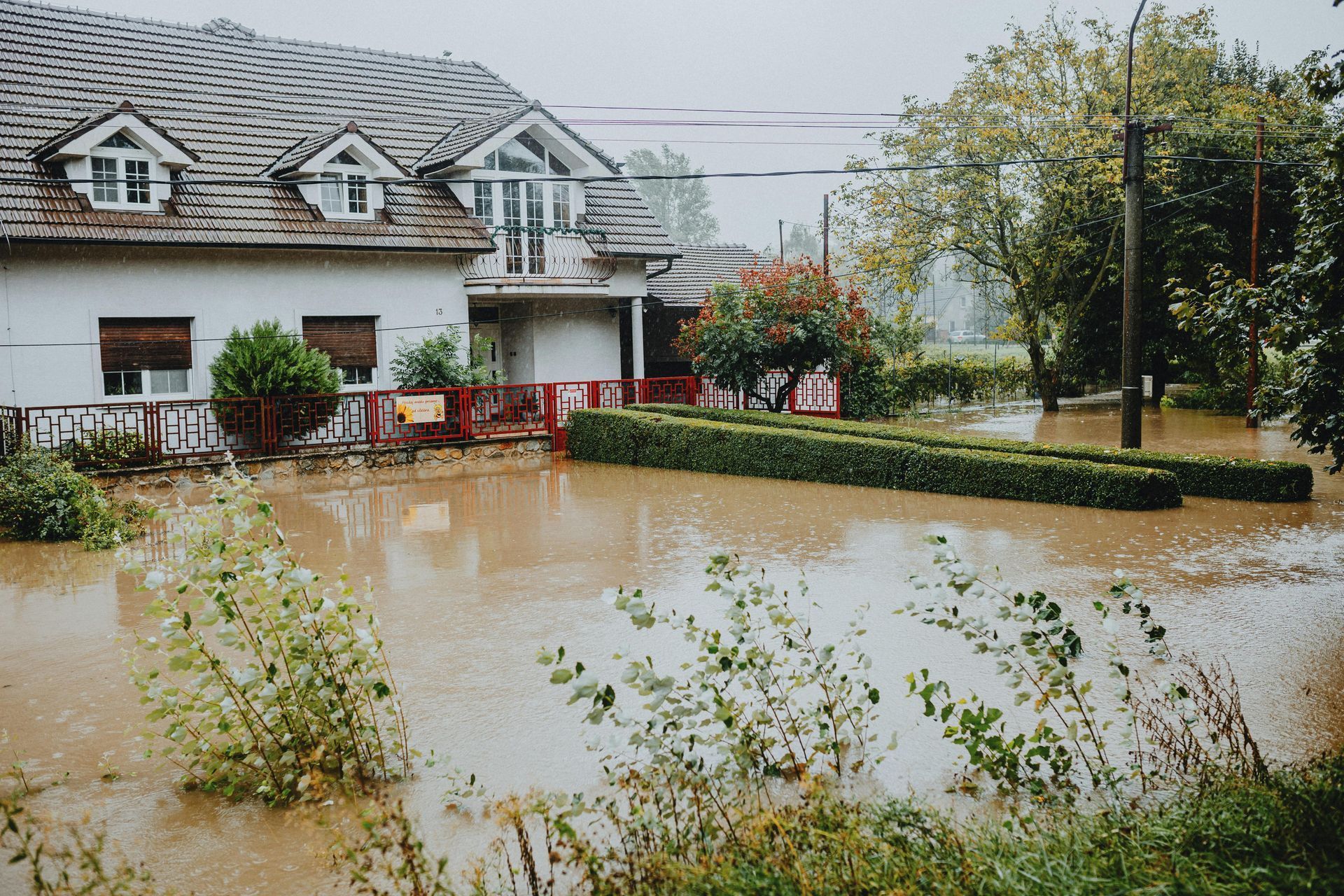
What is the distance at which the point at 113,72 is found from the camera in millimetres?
21938

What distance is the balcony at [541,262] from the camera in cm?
2336

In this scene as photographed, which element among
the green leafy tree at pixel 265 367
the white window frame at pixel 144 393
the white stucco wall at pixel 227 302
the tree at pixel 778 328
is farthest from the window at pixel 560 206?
the white window frame at pixel 144 393

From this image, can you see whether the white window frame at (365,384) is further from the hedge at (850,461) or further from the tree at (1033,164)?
the tree at (1033,164)

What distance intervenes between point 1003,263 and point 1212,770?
2701cm

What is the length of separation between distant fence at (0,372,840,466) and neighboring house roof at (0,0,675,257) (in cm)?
314

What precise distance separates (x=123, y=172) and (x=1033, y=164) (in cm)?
2290

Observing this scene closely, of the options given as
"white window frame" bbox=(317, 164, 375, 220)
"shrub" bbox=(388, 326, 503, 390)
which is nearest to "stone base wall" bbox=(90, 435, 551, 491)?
"shrub" bbox=(388, 326, 503, 390)

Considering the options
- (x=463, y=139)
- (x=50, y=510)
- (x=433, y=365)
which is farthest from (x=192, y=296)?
(x=50, y=510)

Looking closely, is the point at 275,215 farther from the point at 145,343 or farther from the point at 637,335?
the point at 637,335

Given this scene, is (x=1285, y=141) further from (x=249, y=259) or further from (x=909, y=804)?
(x=909, y=804)

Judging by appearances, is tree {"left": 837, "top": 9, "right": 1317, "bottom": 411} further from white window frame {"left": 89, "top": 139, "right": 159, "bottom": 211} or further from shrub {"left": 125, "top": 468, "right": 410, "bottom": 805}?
shrub {"left": 125, "top": 468, "right": 410, "bottom": 805}

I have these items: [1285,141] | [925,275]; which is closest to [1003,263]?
[925,275]

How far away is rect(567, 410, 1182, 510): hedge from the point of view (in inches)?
556

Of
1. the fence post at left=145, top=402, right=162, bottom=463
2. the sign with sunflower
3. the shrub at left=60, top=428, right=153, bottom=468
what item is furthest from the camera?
the sign with sunflower
